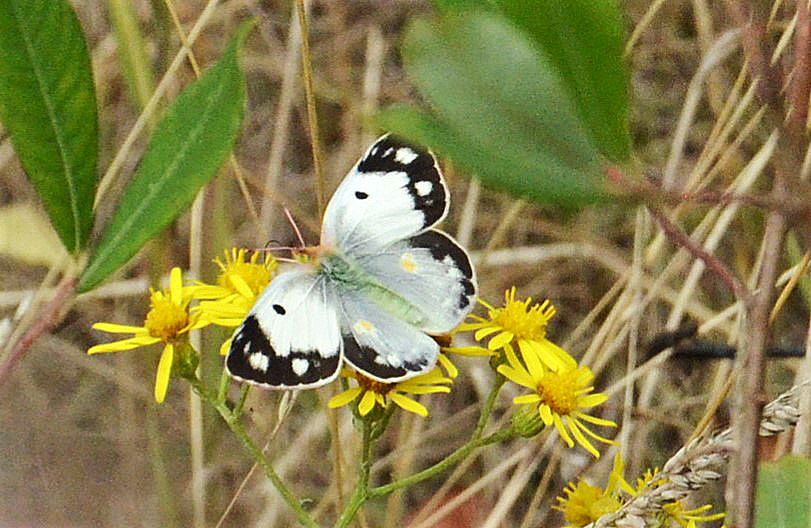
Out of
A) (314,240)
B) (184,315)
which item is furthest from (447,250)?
(314,240)

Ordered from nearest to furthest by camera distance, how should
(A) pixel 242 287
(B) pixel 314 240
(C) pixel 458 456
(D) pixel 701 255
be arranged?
(D) pixel 701 255 → (C) pixel 458 456 → (A) pixel 242 287 → (B) pixel 314 240

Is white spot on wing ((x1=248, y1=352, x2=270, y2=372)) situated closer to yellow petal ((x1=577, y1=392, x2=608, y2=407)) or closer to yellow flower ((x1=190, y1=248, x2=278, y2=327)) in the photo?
yellow flower ((x1=190, y1=248, x2=278, y2=327))

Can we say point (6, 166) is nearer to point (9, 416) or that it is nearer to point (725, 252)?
point (9, 416)

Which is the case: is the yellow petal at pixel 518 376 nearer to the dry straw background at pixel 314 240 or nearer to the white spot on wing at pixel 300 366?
the white spot on wing at pixel 300 366

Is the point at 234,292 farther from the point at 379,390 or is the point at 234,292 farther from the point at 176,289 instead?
the point at 379,390

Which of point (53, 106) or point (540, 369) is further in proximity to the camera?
point (540, 369)

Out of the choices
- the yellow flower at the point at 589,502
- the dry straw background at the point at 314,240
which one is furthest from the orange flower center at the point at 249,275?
the dry straw background at the point at 314,240

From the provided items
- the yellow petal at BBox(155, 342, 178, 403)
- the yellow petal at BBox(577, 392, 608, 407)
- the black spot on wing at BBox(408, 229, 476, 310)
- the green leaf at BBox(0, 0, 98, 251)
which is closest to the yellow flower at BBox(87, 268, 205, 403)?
the yellow petal at BBox(155, 342, 178, 403)

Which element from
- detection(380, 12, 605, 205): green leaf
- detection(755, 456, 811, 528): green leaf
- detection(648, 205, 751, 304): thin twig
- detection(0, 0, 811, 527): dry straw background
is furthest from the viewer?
detection(0, 0, 811, 527): dry straw background
